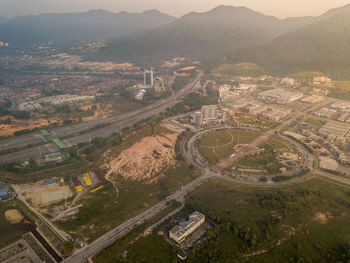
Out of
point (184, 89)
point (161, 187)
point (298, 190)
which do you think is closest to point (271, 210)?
point (298, 190)

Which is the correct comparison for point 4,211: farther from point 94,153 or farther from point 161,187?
point 161,187

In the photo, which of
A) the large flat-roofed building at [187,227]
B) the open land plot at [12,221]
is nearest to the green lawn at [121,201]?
the open land plot at [12,221]

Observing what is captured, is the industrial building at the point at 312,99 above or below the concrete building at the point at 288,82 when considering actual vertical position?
below

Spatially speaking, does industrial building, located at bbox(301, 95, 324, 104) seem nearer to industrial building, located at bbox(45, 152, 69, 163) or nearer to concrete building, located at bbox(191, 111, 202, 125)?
concrete building, located at bbox(191, 111, 202, 125)

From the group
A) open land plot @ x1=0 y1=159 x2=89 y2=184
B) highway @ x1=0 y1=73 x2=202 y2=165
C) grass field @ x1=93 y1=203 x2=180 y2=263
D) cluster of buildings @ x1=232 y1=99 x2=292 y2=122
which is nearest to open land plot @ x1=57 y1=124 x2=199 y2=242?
open land plot @ x1=0 y1=159 x2=89 y2=184

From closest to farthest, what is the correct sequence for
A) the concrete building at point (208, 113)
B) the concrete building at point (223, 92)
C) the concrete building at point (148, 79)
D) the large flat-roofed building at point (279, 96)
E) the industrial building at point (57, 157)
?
the industrial building at point (57, 157) → the concrete building at point (208, 113) → the large flat-roofed building at point (279, 96) → the concrete building at point (223, 92) → the concrete building at point (148, 79)

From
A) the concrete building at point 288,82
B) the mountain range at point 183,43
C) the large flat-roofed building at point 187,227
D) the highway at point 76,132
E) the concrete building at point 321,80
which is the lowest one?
the highway at point 76,132

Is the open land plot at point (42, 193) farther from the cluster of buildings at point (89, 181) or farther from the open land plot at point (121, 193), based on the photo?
the open land plot at point (121, 193)

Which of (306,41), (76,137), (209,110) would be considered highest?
(306,41)
